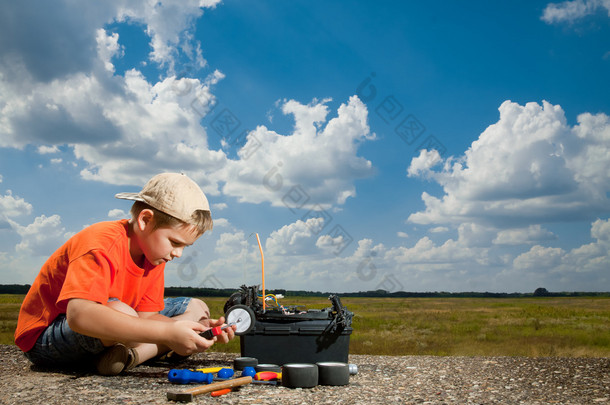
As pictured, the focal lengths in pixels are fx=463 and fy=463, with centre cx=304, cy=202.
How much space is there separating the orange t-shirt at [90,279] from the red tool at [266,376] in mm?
1222

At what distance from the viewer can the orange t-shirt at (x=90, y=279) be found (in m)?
3.32

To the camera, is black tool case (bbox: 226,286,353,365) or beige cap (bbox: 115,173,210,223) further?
black tool case (bbox: 226,286,353,365)

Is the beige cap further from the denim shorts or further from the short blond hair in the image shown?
the denim shorts

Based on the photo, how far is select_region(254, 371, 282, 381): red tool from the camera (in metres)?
4.27

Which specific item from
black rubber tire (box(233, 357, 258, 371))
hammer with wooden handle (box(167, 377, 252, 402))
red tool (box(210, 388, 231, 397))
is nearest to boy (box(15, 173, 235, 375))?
hammer with wooden handle (box(167, 377, 252, 402))

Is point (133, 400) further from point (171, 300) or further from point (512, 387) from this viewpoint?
point (512, 387)

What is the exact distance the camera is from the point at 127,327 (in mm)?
3182

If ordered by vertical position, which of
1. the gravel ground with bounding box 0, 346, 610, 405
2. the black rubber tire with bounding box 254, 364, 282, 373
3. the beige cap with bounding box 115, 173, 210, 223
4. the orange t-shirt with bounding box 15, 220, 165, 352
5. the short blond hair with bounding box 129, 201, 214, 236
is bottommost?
the gravel ground with bounding box 0, 346, 610, 405

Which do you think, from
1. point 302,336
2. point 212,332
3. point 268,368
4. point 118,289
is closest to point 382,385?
point 302,336

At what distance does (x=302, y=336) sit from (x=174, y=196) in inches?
83.1

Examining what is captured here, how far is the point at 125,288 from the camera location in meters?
4.04

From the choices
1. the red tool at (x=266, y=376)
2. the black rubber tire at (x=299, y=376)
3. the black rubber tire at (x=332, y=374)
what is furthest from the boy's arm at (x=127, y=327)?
the black rubber tire at (x=332, y=374)

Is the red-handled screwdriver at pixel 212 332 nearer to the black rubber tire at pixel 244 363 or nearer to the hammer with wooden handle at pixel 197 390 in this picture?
the hammer with wooden handle at pixel 197 390

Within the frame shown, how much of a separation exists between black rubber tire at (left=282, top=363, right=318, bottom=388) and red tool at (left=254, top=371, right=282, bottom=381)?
229mm
